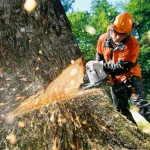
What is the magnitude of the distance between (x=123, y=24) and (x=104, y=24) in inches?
715

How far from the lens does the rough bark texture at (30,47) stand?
3131 millimetres

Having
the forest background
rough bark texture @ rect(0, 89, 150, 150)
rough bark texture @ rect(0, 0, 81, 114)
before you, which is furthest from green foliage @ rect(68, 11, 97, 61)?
rough bark texture @ rect(0, 89, 150, 150)

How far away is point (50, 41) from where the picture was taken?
3205 mm

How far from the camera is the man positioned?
157 inches

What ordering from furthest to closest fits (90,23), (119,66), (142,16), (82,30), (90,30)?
(90,23), (82,30), (90,30), (142,16), (119,66)

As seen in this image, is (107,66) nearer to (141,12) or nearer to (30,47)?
(30,47)

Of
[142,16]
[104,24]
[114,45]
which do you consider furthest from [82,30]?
[114,45]

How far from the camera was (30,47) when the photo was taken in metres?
3.18

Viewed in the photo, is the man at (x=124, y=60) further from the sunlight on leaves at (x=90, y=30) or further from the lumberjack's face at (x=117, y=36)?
the sunlight on leaves at (x=90, y=30)

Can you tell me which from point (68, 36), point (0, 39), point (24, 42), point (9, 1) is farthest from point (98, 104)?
point (9, 1)

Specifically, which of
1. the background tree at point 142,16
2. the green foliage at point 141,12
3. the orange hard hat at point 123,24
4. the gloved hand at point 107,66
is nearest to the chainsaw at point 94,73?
the gloved hand at point 107,66

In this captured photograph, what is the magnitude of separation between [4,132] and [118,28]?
2336 millimetres

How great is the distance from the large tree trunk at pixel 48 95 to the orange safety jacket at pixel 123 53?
3.21 feet

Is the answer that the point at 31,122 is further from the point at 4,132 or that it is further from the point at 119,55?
the point at 119,55
